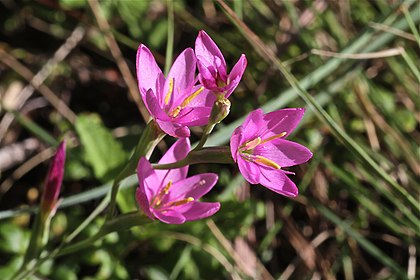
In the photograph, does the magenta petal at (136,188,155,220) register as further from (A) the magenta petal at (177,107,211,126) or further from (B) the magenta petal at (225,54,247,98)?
(B) the magenta petal at (225,54,247,98)

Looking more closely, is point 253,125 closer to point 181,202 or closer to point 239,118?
point 181,202

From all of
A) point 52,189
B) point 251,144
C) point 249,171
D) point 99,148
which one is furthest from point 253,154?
point 99,148

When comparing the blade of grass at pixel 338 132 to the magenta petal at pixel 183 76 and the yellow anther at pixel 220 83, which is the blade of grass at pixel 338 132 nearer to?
the magenta petal at pixel 183 76

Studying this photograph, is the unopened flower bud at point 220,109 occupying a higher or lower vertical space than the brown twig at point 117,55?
higher

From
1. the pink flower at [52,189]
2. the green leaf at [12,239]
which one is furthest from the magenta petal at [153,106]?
the green leaf at [12,239]

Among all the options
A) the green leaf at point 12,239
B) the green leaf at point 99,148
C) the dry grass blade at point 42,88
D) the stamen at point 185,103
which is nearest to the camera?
the stamen at point 185,103

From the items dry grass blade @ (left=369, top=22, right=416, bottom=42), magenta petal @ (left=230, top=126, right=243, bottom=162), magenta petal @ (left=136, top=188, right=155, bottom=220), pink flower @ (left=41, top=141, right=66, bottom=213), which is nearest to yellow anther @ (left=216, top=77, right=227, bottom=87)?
magenta petal @ (left=230, top=126, right=243, bottom=162)

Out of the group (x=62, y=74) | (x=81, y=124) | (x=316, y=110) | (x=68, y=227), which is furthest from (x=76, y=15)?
(x=316, y=110)

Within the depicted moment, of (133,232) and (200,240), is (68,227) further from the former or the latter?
(200,240)
